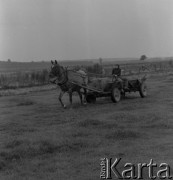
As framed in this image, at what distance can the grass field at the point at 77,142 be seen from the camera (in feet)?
26.9

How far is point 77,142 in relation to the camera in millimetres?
10250

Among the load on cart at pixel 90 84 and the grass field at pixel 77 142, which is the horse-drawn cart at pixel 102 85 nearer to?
the load on cart at pixel 90 84

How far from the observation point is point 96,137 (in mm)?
10906

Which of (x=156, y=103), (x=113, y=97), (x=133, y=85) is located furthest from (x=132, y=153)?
(x=133, y=85)

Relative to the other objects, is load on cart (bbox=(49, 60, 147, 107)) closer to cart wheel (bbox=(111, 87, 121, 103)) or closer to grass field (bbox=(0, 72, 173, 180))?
cart wheel (bbox=(111, 87, 121, 103))

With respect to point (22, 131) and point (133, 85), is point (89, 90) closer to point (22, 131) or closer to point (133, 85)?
point (133, 85)

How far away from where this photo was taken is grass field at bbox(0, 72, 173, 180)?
8203 millimetres

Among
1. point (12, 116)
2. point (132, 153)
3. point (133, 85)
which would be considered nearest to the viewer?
point (132, 153)

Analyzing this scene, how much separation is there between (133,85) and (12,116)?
25.3ft

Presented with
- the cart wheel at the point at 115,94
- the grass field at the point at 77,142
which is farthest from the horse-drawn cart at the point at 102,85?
the grass field at the point at 77,142

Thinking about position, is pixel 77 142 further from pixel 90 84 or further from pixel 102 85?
pixel 102 85

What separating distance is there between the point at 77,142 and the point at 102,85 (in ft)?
30.9

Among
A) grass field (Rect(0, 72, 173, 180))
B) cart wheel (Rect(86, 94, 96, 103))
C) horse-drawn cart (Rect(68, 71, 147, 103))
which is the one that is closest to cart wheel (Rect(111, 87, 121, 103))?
horse-drawn cart (Rect(68, 71, 147, 103))

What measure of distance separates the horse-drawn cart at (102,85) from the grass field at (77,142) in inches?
105
